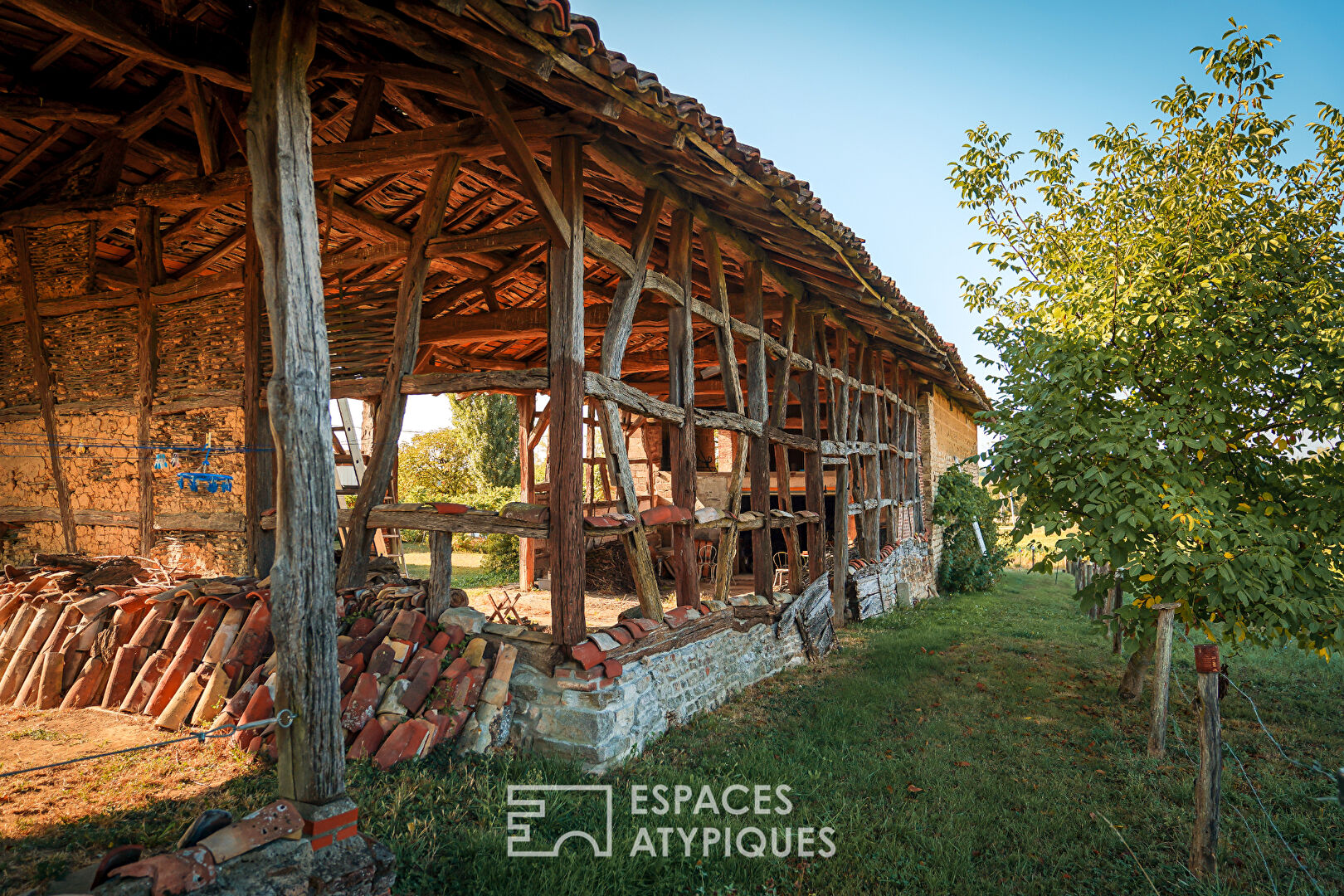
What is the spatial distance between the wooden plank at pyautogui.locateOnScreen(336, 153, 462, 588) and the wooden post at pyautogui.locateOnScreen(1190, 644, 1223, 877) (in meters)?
5.16

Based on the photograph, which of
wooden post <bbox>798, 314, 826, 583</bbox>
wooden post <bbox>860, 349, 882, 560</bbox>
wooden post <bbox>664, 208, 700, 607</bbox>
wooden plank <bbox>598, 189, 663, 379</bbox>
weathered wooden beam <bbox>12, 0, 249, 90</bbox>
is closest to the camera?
weathered wooden beam <bbox>12, 0, 249, 90</bbox>

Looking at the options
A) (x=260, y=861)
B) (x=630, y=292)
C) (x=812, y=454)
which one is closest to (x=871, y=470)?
(x=812, y=454)

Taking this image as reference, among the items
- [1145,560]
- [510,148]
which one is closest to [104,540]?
[510,148]

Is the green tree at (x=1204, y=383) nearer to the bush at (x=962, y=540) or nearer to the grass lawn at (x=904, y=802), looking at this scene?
the grass lawn at (x=904, y=802)

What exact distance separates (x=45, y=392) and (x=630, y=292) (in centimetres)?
696

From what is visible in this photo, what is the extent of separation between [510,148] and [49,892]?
164 inches

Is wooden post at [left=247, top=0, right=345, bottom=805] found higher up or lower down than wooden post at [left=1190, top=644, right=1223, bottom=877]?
higher up

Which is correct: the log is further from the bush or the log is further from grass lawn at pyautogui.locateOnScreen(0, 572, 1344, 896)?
the bush

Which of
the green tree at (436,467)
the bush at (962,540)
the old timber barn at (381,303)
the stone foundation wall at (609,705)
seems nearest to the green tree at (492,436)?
the green tree at (436,467)

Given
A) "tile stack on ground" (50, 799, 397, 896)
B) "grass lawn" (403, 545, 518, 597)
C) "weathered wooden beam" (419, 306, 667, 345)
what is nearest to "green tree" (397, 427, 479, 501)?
"grass lawn" (403, 545, 518, 597)

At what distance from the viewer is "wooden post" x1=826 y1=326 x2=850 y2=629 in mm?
10000

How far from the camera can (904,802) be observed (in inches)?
169

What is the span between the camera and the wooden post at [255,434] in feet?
21.8

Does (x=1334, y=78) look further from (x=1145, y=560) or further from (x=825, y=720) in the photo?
(x=825, y=720)
